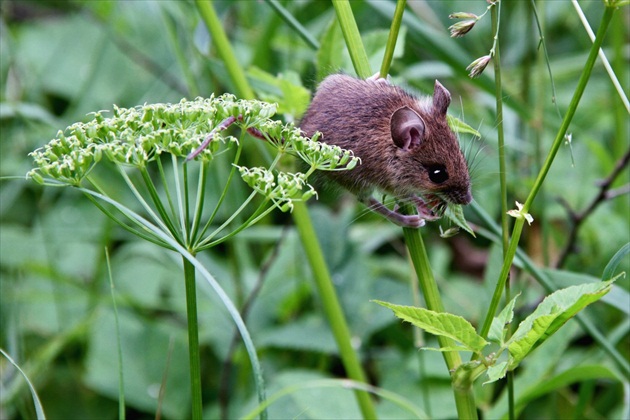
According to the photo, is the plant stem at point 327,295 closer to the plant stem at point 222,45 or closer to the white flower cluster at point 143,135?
the plant stem at point 222,45

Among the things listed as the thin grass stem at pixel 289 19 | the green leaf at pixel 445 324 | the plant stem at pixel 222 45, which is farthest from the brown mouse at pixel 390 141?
the green leaf at pixel 445 324

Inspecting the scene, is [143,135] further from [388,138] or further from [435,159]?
[435,159]

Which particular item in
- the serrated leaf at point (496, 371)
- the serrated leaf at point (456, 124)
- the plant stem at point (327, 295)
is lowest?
Result: the serrated leaf at point (496, 371)

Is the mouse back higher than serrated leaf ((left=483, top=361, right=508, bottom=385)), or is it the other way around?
the mouse back

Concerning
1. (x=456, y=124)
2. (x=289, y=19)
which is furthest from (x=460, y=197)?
(x=289, y=19)

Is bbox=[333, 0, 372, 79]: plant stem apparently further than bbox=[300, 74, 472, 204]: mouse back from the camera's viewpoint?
No

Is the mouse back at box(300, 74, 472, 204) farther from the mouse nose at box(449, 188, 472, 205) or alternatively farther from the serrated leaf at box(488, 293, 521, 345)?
the serrated leaf at box(488, 293, 521, 345)

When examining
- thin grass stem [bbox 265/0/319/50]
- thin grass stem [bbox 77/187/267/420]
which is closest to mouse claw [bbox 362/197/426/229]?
thin grass stem [bbox 77/187/267/420]
